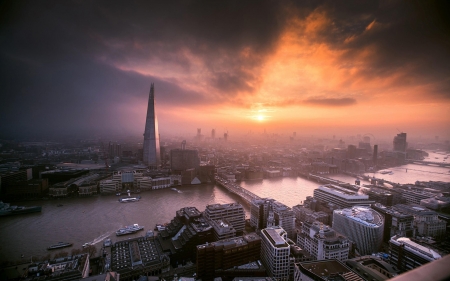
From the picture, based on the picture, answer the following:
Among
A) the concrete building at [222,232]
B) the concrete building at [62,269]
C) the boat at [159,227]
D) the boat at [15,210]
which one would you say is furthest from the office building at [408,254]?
the boat at [15,210]

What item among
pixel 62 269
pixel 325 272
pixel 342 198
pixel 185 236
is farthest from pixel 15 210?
pixel 342 198

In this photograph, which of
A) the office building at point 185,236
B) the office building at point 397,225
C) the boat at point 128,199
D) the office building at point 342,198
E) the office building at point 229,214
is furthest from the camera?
the boat at point 128,199

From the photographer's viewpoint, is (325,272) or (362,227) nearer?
(325,272)

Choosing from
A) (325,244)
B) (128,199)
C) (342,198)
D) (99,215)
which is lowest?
(99,215)

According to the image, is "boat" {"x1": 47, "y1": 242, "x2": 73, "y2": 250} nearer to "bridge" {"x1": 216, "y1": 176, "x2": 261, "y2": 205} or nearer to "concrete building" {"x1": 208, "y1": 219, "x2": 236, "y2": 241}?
"concrete building" {"x1": 208, "y1": 219, "x2": 236, "y2": 241}

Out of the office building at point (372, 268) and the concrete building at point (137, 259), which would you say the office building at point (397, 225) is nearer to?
the office building at point (372, 268)

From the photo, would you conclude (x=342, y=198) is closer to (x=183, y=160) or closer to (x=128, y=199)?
(x=128, y=199)

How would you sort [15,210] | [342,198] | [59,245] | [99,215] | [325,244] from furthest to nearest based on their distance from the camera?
1. [342,198]
2. [99,215]
3. [15,210]
4. [59,245]
5. [325,244]

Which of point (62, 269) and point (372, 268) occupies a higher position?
point (372, 268)
